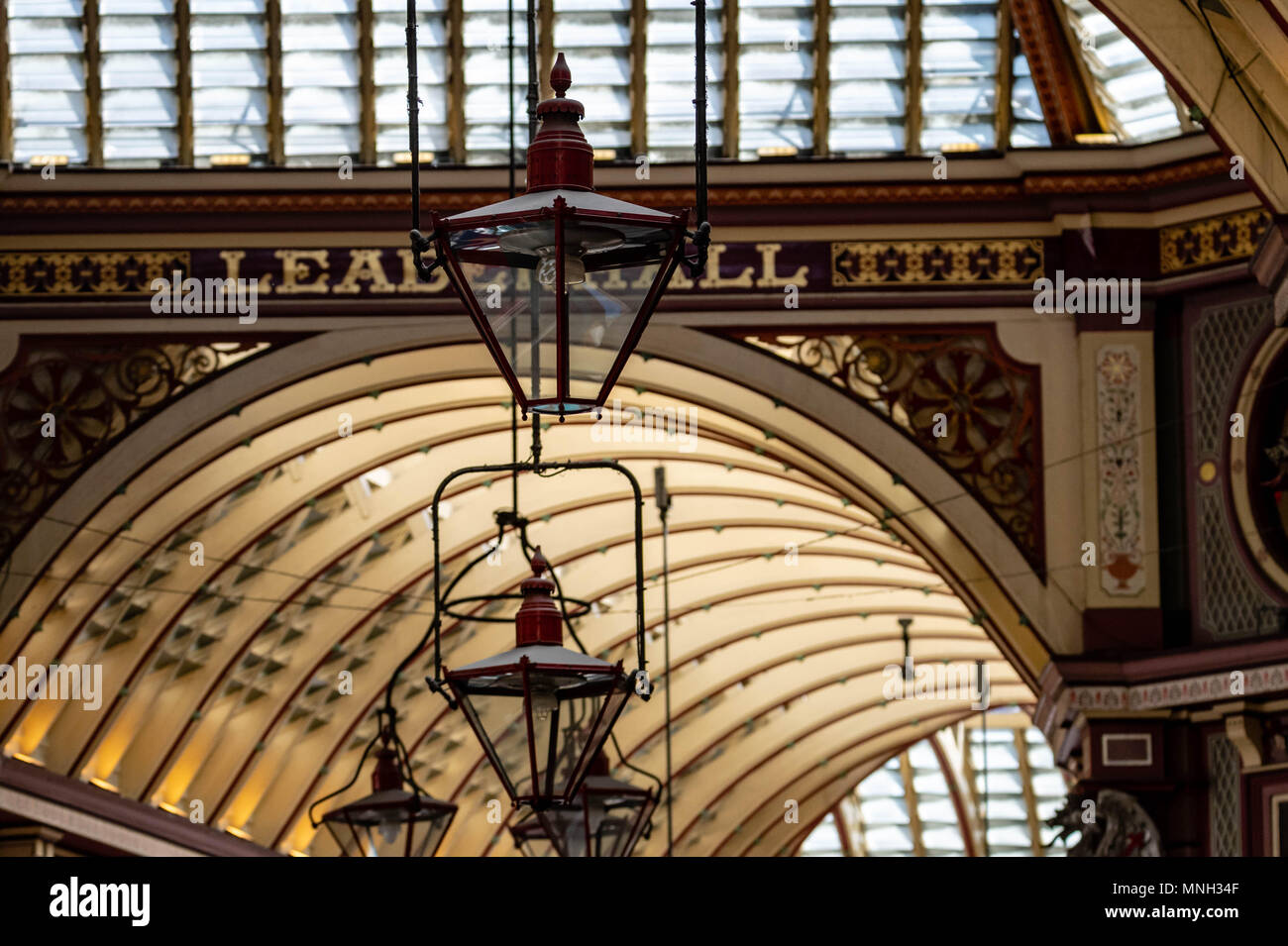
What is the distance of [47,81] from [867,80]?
568 centimetres

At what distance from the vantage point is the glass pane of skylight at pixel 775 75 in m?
17.4

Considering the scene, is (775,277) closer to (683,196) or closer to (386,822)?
(683,196)

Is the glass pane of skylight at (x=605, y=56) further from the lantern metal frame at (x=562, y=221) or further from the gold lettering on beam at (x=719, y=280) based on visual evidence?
the lantern metal frame at (x=562, y=221)

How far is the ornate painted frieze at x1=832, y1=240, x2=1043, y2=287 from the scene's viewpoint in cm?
1691

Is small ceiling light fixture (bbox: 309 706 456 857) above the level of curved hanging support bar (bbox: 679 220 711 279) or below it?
below

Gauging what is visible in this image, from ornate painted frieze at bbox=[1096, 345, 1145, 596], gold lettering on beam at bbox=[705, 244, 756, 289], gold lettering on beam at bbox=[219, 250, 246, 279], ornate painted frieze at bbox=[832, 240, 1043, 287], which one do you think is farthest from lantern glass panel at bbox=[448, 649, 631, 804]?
gold lettering on beam at bbox=[219, 250, 246, 279]

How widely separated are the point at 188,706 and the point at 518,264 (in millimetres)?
16553

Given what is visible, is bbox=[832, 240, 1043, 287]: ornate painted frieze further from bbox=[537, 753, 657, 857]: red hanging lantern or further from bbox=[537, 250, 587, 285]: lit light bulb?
bbox=[537, 250, 587, 285]: lit light bulb

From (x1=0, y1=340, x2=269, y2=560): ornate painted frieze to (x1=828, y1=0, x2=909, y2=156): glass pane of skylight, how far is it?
4242 mm

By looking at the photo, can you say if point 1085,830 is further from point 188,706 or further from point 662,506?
point 188,706

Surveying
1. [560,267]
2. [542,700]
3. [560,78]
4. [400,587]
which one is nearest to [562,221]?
[560,267]

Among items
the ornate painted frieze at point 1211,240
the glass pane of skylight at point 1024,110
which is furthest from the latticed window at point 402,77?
the ornate painted frieze at point 1211,240

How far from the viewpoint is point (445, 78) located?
17.7 metres

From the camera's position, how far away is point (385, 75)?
1783 centimetres
